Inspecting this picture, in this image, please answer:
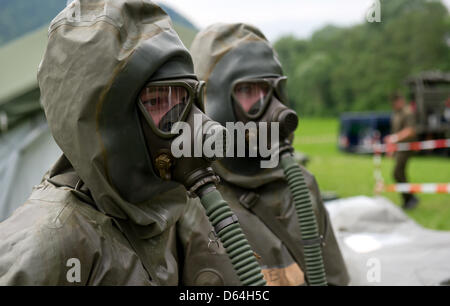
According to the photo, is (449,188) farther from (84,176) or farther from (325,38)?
(325,38)

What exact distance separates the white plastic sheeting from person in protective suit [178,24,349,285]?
76 centimetres

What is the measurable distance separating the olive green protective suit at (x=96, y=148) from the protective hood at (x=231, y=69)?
81 centimetres

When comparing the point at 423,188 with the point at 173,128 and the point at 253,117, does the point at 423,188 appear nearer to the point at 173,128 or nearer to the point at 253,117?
the point at 253,117

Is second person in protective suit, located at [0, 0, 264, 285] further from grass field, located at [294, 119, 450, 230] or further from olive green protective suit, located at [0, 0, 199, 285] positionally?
grass field, located at [294, 119, 450, 230]

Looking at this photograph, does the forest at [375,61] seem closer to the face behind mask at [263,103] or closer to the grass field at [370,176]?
the grass field at [370,176]

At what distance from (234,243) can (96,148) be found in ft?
1.66

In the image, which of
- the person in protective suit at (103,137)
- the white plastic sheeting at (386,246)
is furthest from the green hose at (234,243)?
the white plastic sheeting at (386,246)

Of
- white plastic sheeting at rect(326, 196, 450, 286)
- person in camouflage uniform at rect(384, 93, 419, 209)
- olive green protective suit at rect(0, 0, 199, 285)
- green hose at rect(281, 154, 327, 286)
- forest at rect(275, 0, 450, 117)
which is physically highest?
olive green protective suit at rect(0, 0, 199, 285)

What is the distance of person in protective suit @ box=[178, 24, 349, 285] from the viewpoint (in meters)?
2.27

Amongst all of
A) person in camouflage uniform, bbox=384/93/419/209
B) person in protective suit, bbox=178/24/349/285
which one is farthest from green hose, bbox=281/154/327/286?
person in camouflage uniform, bbox=384/93/419/209

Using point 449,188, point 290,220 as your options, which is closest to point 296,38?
point 449,188

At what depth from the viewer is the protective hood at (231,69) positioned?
227cm

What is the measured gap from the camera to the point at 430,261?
3131mm
